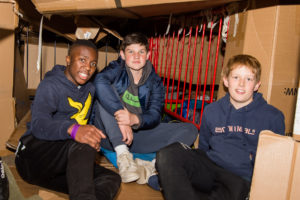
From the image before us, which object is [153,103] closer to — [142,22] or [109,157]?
[109,157]

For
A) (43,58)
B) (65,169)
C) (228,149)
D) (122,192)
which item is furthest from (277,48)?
(43,58)

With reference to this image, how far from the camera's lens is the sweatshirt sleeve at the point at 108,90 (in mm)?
1610

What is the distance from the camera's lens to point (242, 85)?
1.27 meters

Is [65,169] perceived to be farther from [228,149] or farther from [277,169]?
[277,169]

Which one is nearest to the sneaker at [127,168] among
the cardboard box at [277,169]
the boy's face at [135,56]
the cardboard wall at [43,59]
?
the boy's face at [135,56]

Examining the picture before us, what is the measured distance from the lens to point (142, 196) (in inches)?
54.4

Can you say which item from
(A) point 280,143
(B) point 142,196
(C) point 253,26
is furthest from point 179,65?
(A) point 280,143

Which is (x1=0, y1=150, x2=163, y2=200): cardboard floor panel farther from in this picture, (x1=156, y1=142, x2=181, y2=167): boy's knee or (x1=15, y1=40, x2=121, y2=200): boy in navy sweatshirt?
(x1=156, y1=142, x2=181, y2=167): boy's knee

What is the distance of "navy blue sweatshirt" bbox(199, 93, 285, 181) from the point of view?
3.90ft

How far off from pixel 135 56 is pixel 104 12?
336 mm

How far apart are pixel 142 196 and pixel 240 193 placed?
0.51m

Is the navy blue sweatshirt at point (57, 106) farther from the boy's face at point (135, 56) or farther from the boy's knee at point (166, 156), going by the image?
the boy's knee at point (166, 156)

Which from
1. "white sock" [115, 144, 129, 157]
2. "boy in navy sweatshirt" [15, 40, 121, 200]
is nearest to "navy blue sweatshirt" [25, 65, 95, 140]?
"boy in navy sweatshirt" [15, 40, 121, 200]

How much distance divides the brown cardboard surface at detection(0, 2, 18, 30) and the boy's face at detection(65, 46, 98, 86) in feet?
1.89
